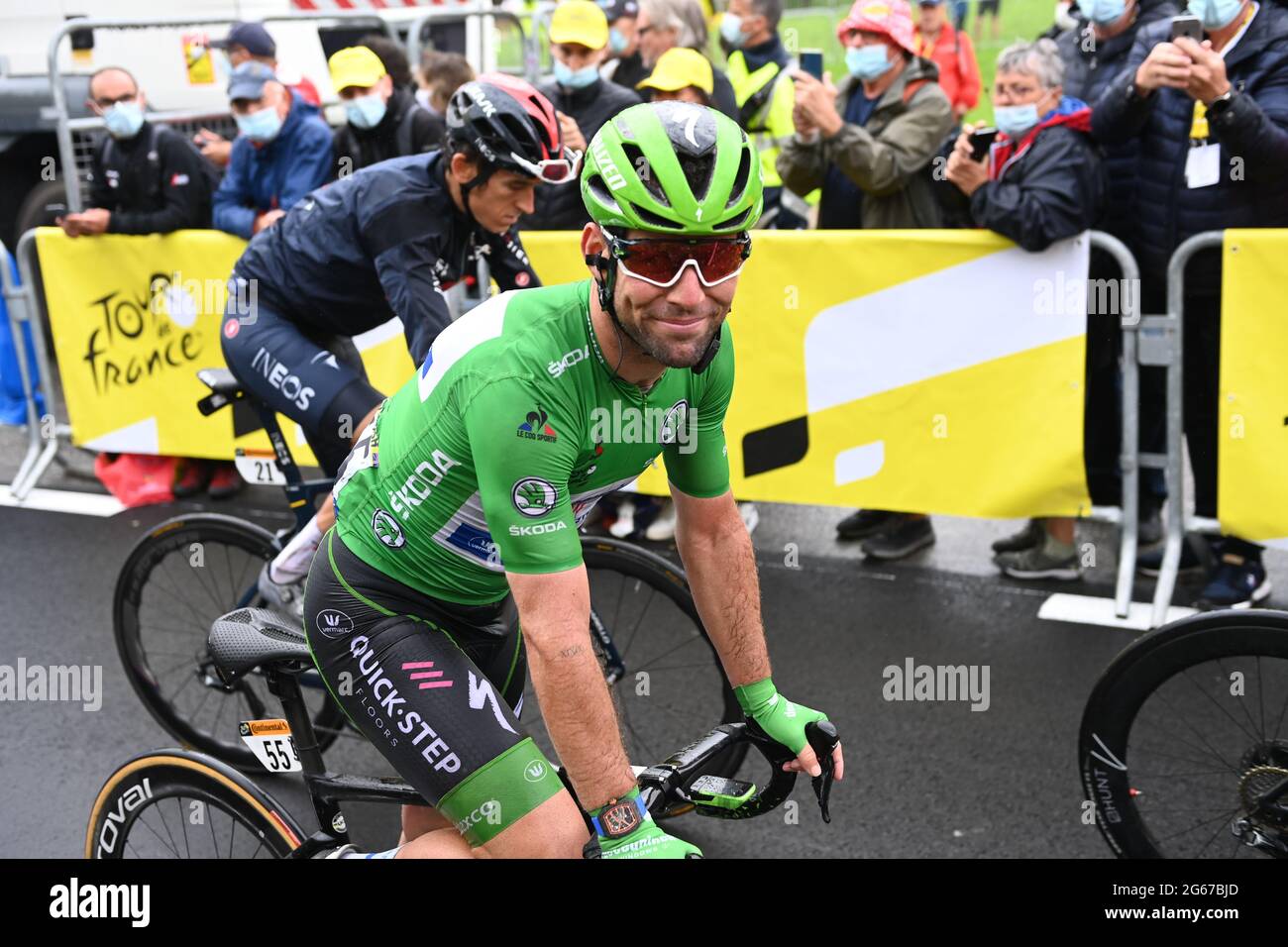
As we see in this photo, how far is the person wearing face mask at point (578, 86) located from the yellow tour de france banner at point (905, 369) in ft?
1.45

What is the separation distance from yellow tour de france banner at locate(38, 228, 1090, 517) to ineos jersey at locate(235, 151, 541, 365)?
197 cm

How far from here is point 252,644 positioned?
3467mm

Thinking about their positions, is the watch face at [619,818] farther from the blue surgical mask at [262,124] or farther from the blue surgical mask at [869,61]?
the blue surgical mask at [262,124]

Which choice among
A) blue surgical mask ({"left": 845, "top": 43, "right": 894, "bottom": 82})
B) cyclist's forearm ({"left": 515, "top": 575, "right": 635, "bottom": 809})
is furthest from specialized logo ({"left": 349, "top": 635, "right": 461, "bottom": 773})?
blue surgical mask ({"left": 845, "top": 43, "right": 894, "bottom": 82})

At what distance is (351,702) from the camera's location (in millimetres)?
3236

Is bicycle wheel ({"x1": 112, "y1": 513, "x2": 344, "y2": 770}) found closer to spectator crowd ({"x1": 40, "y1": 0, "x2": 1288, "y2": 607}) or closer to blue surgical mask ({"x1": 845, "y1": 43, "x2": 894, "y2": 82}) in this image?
spectator crowd ({"x1": 40, "y1": 0, "x2": 1288, "y2": 607})

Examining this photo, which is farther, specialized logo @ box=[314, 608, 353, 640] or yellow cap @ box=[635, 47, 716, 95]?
yellow cap @ box=[635, 47, 716, 95]

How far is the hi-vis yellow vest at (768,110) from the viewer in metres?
8.30

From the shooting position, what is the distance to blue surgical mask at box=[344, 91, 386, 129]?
7965 mm

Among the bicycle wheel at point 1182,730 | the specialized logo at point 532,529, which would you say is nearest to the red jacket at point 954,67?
the bicycle wheel at point 1182,730

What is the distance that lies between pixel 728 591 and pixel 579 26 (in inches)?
204

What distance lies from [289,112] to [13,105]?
4.35 m

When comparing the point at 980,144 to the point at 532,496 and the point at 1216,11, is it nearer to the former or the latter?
the point at 1216,11

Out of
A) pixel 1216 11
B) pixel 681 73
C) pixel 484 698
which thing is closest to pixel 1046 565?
pixel 1216 11
